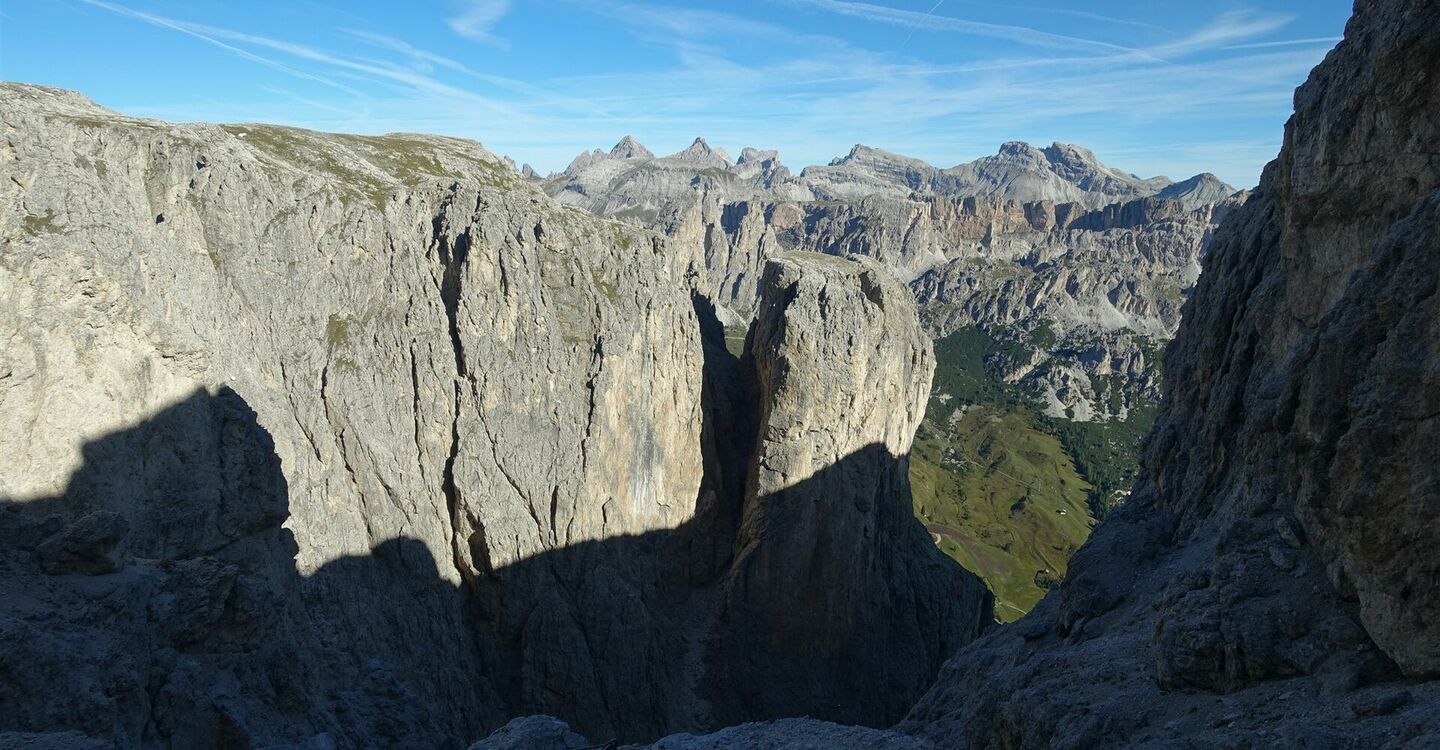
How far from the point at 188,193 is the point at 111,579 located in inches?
1220

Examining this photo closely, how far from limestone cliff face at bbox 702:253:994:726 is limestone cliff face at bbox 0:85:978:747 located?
1267mm

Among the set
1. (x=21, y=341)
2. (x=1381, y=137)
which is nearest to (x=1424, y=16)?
(x=1381, y=137)

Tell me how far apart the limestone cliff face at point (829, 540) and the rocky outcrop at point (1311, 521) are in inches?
1318

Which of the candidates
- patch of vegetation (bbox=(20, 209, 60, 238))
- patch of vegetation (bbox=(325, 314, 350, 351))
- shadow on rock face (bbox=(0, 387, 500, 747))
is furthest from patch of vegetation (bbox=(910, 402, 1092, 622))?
patch of vegetation (bbox=(20, 209, 60, 238))

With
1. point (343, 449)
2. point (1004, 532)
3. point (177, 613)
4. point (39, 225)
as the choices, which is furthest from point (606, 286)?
point (1004, 532)

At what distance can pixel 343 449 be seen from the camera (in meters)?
52.2

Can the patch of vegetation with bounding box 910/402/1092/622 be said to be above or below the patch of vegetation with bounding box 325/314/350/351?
below

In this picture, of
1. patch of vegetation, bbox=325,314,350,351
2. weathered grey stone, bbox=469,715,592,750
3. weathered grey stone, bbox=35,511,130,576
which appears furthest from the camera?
patch of vegetation, bbox=325,314,350,351

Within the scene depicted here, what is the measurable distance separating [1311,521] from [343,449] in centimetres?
5104

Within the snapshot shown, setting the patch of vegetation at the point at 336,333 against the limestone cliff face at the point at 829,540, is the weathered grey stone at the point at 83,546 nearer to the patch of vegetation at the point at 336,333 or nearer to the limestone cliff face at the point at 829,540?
the patch of vegetation at the point at 336,333

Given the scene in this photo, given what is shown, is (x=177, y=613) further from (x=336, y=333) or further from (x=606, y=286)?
(x=606, y=286)

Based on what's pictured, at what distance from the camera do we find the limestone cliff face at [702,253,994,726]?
65375mm

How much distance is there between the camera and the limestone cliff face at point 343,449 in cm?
2639

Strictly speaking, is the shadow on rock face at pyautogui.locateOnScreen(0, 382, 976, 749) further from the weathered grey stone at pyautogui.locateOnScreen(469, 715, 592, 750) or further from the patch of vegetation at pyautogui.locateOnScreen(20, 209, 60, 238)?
the patch of vegetation at pyautogui.locateOnScreen(20, 209, 60, 238)
